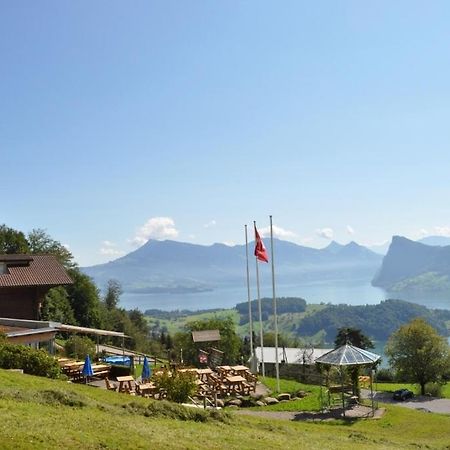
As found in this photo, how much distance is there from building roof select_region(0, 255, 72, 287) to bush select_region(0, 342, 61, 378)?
61.3ft

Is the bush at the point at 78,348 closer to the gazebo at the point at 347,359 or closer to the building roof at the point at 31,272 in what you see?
the building roof at the point at 31,272

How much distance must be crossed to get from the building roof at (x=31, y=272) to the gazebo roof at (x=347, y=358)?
20501 mm

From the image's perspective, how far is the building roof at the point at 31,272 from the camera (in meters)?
37.1

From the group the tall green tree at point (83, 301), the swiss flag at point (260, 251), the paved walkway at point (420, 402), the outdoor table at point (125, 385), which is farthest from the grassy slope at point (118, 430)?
the tall green tree at point (83, 301)

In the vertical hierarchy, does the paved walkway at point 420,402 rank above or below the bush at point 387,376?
above

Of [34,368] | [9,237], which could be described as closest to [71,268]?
[9,237]

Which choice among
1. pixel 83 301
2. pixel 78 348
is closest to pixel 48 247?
pixel 83 301

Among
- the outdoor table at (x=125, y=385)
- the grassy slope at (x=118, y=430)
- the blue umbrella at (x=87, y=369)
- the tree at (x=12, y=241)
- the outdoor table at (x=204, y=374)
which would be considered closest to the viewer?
the grassy slope at (x=118, y=430)

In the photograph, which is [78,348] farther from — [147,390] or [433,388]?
[433,388]

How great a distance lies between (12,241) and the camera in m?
67.4

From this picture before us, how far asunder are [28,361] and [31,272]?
2119 centimetres

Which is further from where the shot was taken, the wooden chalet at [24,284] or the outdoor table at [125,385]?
the wooden chalet at [24,284]

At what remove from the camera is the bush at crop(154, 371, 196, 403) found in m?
18.8

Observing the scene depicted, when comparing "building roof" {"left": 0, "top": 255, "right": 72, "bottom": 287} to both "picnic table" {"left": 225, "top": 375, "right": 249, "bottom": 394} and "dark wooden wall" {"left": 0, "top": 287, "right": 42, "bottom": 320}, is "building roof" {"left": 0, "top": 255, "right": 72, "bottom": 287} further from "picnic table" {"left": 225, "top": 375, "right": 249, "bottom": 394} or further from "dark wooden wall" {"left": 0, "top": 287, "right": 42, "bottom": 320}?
"picnic table" {"left": 225, "top": 375, "right": 249, "bottom": 394}
